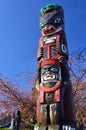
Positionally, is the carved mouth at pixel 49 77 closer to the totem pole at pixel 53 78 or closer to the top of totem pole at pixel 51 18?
the totem pole at pixel 53 78

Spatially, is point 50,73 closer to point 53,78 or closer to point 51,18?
point 53,78

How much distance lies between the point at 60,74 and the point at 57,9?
4.11 m

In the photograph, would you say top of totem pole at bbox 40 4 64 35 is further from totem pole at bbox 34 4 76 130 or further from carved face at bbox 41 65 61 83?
carved face at bbox 41 65 61 83

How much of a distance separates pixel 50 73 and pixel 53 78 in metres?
0.30

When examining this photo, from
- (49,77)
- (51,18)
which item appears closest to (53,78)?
(49,77)

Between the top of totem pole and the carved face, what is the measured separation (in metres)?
2.22

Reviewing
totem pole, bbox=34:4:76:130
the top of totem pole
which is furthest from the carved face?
the top of totem pole

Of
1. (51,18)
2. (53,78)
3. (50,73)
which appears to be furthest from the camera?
(51,18)

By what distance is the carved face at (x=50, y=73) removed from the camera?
1001 cm

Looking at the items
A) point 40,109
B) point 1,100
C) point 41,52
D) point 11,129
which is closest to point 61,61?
point 41,52

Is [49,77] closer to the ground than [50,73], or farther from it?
closer to the ground

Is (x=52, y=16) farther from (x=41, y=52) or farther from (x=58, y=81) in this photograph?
(x=58, y=81)

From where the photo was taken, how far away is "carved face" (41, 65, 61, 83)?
32.8ft

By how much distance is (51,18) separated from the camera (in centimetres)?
1200
